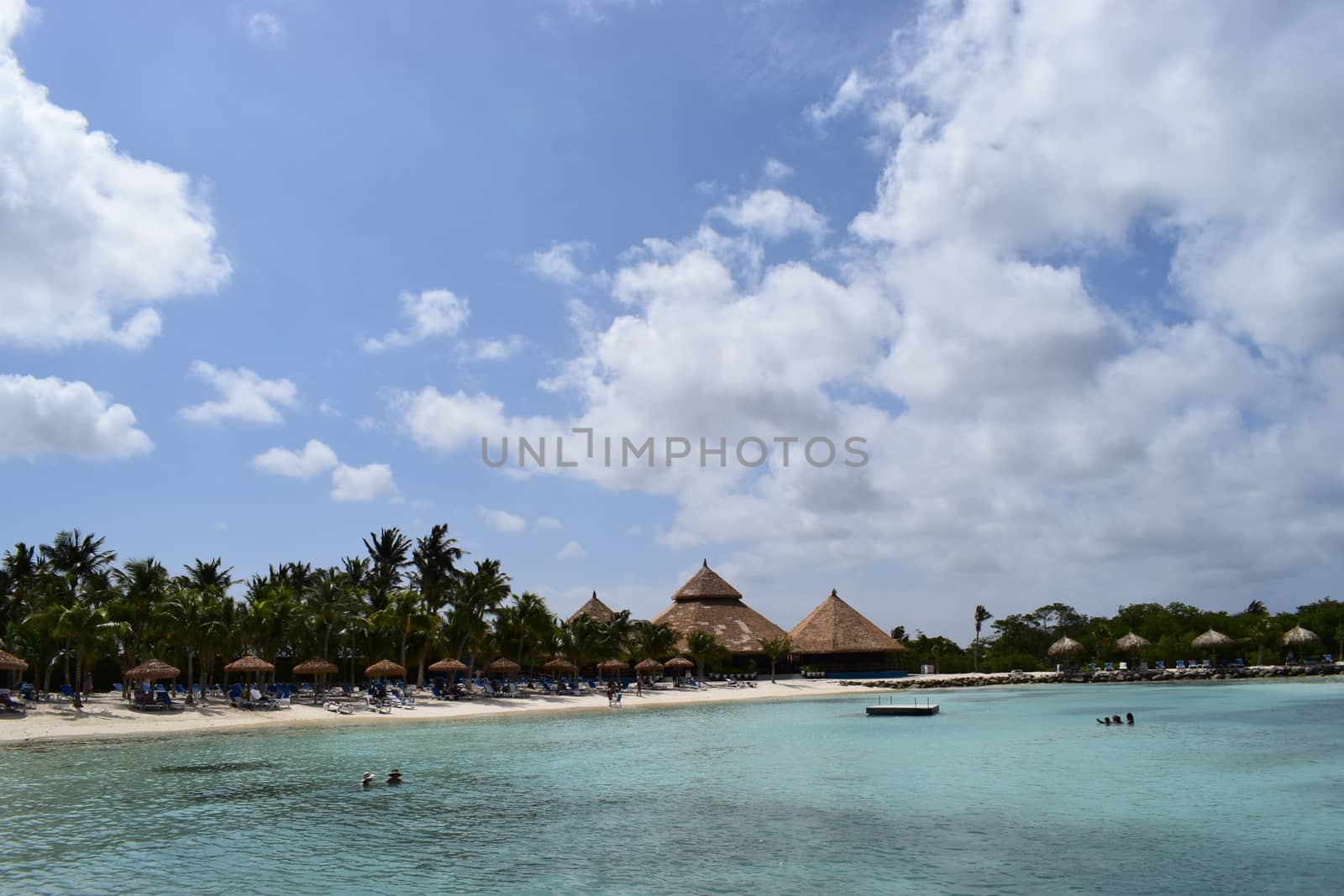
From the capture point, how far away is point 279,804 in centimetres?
1873

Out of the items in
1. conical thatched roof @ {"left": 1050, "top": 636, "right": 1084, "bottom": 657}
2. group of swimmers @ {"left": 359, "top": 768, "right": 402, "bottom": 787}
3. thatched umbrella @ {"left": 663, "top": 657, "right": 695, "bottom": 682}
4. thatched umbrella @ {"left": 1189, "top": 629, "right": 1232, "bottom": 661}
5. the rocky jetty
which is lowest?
the rocky jetty

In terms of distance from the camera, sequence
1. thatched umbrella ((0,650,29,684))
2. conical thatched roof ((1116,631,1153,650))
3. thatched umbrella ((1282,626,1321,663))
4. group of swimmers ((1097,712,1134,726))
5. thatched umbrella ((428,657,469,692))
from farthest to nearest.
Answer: conical thatched roof ((1116,631,1153,650)), thatched umbrella ((1282,626,1321,663)), thatched umbrella ((428,657,469,692)), group of swimmers ((1097,712,1134,726)), thatched umbrella ((0,650,29,684))

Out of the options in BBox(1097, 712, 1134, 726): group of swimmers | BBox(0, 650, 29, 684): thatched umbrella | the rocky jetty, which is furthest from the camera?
the rocky jetty

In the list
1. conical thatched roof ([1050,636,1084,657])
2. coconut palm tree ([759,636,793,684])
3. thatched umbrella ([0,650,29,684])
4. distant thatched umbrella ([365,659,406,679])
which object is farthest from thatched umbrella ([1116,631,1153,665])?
thatched umbrella ([0,650,29,684])

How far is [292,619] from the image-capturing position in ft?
145

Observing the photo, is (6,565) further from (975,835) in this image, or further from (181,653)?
(975,835)

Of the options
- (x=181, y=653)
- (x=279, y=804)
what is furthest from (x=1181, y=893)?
(x=181, y=653)

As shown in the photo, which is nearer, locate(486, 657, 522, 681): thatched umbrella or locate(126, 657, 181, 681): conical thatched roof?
locate(126, 657, 181, 681): conical thatched roof

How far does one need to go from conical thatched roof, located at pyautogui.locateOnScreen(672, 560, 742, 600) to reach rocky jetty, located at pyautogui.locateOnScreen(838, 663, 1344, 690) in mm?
13822

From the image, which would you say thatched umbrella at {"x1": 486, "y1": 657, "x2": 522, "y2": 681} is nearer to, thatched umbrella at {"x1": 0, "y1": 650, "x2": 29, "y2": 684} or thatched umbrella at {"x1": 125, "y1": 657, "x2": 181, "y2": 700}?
thatched umbrella at {"x1": 125, "y1": 657, "x2": 181, "y2": 700}

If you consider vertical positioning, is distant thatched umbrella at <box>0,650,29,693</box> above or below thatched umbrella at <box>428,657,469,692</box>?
above

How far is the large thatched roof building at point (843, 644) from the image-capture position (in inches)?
2788

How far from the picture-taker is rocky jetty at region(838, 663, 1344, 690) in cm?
6375

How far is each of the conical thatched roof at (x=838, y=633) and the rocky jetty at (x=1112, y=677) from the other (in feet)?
12.4
